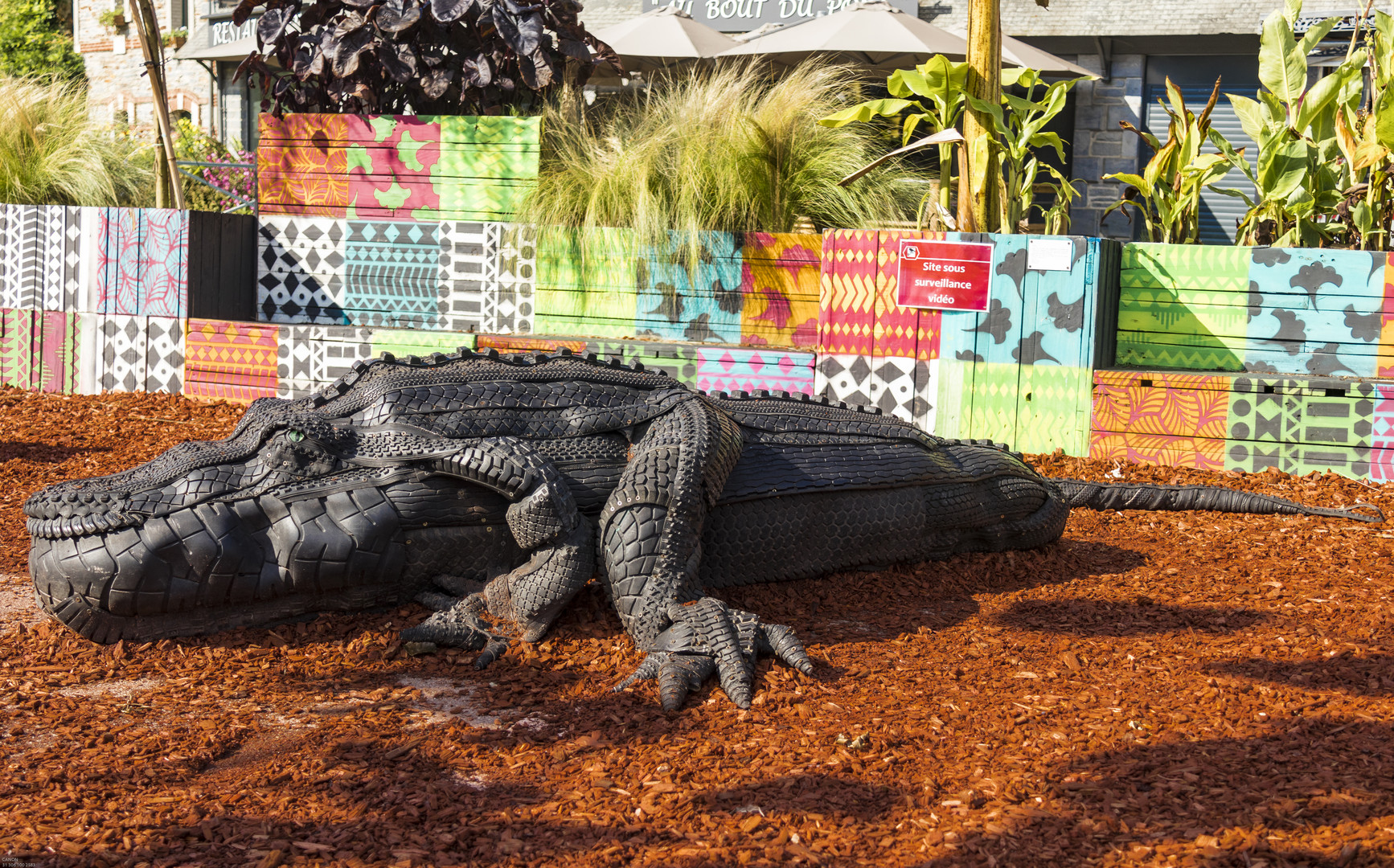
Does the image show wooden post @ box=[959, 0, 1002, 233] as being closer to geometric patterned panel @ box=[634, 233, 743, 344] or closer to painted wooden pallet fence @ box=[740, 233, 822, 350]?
painted wooden pallet fence @ box=[740, 233, 822, 350]

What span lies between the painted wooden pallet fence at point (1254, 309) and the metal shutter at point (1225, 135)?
7.48m

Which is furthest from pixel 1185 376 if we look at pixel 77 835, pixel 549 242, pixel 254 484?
pixel 77 835

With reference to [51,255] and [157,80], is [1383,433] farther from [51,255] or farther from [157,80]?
[157,80]

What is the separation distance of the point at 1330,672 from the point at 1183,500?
2218 mm

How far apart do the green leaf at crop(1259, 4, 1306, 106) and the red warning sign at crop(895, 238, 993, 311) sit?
235 cm

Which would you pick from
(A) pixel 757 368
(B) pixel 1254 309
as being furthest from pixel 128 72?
(B) pixel 1254 309

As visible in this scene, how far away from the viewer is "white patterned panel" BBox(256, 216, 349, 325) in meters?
8.08

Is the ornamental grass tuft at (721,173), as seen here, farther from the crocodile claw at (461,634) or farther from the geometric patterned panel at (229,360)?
the crocodile claw at (461,634)

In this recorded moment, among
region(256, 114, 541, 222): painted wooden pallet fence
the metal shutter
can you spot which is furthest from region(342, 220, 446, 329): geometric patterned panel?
the metal shutter

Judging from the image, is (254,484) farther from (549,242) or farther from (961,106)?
(961,106)

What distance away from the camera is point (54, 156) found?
8.95 meters

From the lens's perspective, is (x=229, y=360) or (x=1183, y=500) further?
(x=229, y=360)

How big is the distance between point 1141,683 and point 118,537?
2.57m

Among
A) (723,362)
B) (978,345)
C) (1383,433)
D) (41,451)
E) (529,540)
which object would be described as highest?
(978,345)
